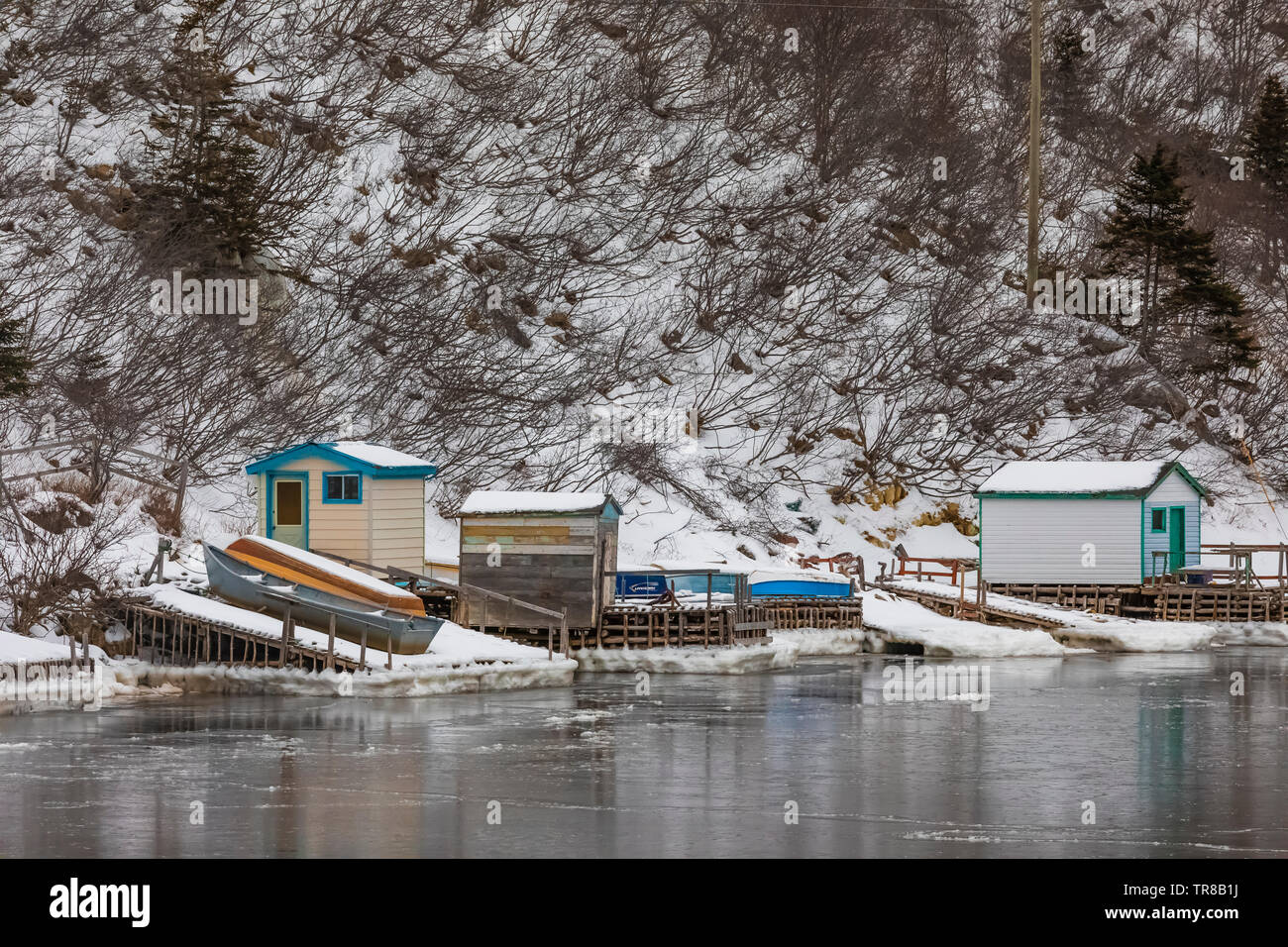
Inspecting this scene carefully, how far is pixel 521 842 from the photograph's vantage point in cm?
1425

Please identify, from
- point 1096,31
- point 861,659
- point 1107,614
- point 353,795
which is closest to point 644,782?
point 353,795

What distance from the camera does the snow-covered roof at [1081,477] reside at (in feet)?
138

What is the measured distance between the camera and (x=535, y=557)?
102 feet

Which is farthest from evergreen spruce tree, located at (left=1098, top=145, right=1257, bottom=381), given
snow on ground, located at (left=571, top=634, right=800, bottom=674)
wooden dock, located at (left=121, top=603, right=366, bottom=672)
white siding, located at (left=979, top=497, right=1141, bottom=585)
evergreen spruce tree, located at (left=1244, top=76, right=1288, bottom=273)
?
wooden dock, located at (left=121, top=603, right=366, bottom=672)

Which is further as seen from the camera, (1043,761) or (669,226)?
(669,226)

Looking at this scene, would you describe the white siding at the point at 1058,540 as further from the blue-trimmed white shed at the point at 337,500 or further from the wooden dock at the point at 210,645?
the wooden dock at the point at 210,645

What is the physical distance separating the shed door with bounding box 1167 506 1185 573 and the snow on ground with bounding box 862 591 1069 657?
27.0 ft

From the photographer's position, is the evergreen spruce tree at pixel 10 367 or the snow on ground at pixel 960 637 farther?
the snow on ground at pixel 960 637

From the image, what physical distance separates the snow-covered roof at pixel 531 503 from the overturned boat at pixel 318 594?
2480 millimetres

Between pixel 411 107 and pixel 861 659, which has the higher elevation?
pixel 411 107

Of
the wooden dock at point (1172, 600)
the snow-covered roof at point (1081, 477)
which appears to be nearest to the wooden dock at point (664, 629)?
the wooden dock at point (1172, 600)

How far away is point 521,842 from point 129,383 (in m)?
30.0

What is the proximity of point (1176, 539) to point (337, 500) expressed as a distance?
2257 cm

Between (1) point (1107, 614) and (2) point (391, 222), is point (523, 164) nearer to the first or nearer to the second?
(2) point (391, 222)
